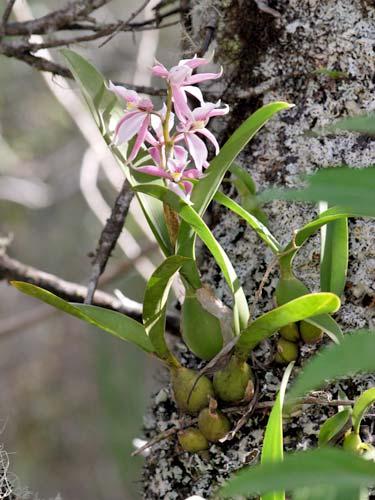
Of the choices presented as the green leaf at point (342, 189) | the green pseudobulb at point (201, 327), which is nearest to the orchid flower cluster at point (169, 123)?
the green pseudobulb at point (201, 327)

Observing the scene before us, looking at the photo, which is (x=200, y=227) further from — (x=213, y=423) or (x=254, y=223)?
(x=213, y=423)

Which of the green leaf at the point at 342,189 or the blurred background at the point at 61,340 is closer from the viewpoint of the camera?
the green leaf at the point at 342,189

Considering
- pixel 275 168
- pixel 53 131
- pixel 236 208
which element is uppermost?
pixel 53 131

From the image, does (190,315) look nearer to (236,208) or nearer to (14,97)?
(236,208)

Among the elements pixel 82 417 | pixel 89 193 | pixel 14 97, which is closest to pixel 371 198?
pixel 89 193

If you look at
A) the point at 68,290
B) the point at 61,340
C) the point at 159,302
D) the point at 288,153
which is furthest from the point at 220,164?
the point at 61,340

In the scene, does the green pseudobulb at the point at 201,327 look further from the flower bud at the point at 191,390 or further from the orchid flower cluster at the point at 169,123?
the orchid flower cluster at the point at 169,123
